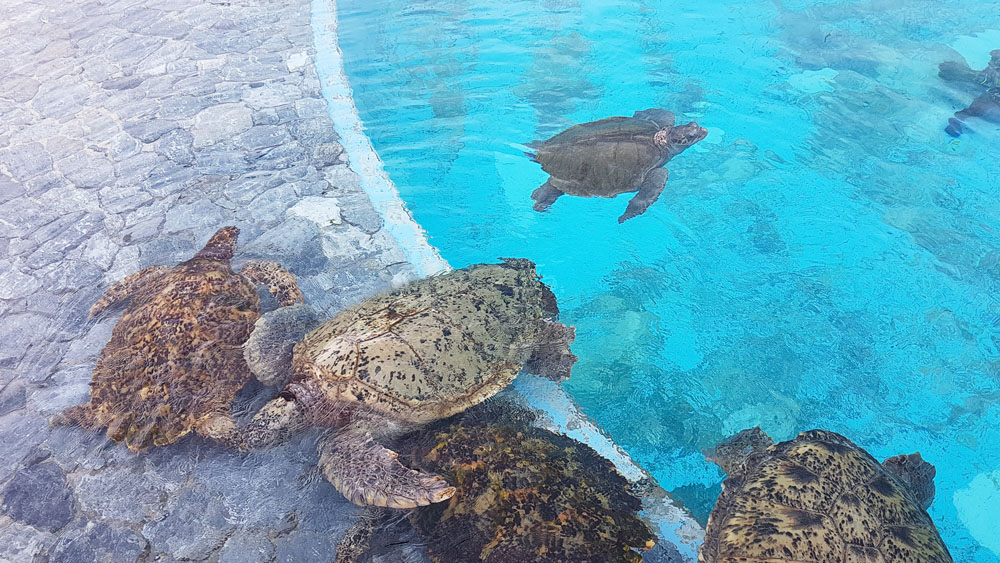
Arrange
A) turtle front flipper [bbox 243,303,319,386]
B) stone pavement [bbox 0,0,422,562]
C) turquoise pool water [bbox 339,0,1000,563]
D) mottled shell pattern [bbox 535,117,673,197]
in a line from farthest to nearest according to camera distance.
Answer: mottled shell pattern [bbox 535,117,673,197], turquoise pool water [bbox 339,0,1000,563], turtle front flipper [bbox 243,303,319,386], stone pavement [bbox 0,0,422,562]

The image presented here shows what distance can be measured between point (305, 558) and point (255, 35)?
24.7 ft

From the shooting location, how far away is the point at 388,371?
11.6ft

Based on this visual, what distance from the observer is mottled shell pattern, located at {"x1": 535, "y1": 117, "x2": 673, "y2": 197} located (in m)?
5.51

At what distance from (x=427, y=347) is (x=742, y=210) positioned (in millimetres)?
4032

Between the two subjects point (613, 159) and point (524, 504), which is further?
point (613, 159)

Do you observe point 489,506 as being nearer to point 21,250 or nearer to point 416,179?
point 416,179

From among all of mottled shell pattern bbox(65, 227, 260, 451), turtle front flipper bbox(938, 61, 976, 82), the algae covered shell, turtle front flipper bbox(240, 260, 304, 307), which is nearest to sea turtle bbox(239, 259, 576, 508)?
the algae covered shell

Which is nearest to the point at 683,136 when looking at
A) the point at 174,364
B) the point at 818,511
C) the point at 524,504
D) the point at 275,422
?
the point at 818,511

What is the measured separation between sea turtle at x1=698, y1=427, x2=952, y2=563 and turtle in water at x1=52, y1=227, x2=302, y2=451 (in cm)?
309

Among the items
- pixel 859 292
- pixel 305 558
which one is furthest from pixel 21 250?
pixel 859 292

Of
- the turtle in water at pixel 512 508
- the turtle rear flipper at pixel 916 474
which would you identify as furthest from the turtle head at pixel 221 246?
the turtle rear flipper at pixel 916 474

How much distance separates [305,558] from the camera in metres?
3.25

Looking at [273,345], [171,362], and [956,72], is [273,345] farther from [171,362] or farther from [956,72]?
[956,72]

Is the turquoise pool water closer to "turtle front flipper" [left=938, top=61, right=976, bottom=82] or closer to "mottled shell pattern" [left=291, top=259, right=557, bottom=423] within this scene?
"turtle front flipper" [left=938, top=61, right=976, bottom=82]
